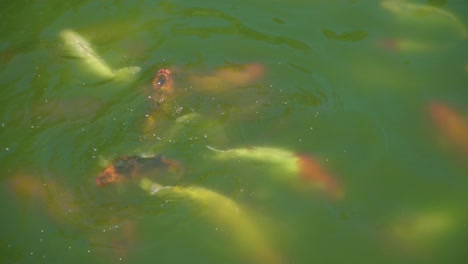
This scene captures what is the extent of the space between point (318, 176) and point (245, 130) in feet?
2.59

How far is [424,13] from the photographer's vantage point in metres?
5.04

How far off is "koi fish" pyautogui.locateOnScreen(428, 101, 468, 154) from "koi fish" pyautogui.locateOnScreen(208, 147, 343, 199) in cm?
116

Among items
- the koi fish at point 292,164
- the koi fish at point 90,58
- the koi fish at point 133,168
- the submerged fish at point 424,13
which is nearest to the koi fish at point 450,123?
the submerged fish at point 424,13

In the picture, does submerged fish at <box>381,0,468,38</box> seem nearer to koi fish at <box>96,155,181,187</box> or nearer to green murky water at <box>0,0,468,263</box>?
green murky water at <box>0,0,468,263</box>

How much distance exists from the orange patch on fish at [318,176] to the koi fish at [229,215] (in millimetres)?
646

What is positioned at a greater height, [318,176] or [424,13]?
[424,13]

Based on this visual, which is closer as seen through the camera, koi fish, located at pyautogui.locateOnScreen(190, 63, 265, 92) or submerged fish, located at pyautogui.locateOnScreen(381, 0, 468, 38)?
koi fish, located at pyautogui.locateOnScreen(190, 63, 265, 92)

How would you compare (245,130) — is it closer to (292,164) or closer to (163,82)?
(292,164)

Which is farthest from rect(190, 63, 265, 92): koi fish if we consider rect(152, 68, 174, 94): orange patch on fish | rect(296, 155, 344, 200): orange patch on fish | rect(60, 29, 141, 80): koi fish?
rect(296, 155, 344, 200): orange patch on fish

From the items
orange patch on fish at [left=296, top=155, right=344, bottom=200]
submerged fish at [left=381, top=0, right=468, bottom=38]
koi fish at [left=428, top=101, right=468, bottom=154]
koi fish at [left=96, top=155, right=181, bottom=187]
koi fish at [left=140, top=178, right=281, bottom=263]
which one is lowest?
koi fish at [left=140, top=178, right=281, bottom=263]

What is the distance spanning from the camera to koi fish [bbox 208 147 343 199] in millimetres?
3828

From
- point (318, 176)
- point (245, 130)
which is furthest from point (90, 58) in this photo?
point (318, 176)

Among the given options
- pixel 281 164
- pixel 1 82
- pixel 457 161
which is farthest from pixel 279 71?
pixel 1 82

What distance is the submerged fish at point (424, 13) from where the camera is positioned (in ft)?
16.1
